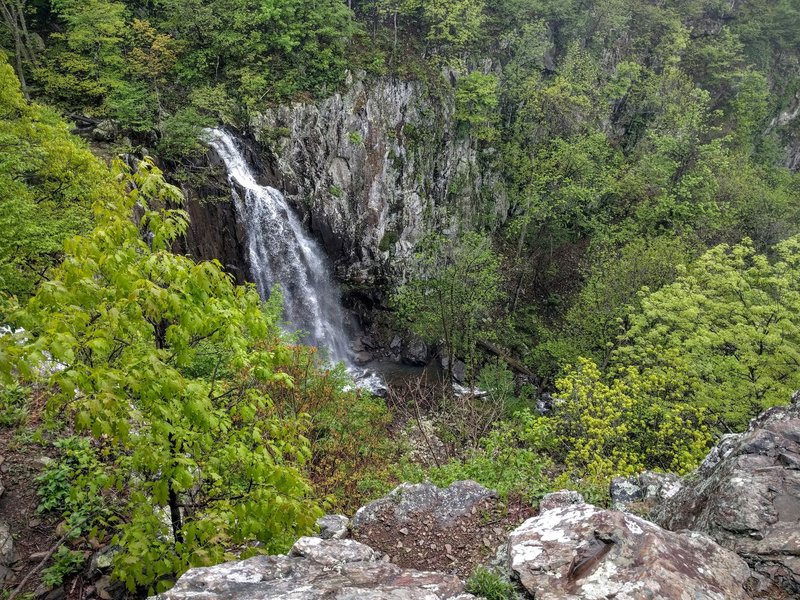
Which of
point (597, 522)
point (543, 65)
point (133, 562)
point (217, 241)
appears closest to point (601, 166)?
point (543, 65)

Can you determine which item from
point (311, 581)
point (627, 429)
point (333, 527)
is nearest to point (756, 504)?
point (311, 581)

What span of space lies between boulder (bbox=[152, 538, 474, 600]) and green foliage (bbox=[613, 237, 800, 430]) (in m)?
11.1

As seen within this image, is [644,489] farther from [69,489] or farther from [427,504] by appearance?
[69,489]

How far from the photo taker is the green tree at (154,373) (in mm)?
3766

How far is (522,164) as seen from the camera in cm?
2977

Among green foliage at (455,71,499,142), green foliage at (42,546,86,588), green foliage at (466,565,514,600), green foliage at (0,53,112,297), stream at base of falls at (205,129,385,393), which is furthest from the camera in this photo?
green foliage at (455,71,499,142)

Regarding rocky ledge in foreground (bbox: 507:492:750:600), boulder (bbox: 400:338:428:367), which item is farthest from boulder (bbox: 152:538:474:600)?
boulder (bbox: 400:338:428:367)

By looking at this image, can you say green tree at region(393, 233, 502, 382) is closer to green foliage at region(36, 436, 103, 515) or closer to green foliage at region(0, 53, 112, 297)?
green foliage at region(0, 53, 112, 297)

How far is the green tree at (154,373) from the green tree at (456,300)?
17.2 metres

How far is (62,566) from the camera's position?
5711 millimetres

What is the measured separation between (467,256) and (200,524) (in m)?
18.9

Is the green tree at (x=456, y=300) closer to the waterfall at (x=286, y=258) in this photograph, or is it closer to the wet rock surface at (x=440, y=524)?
the waterfall at (x=286, y=258)

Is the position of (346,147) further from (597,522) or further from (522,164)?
(597,522)

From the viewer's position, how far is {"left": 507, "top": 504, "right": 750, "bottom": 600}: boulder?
3.54 m
